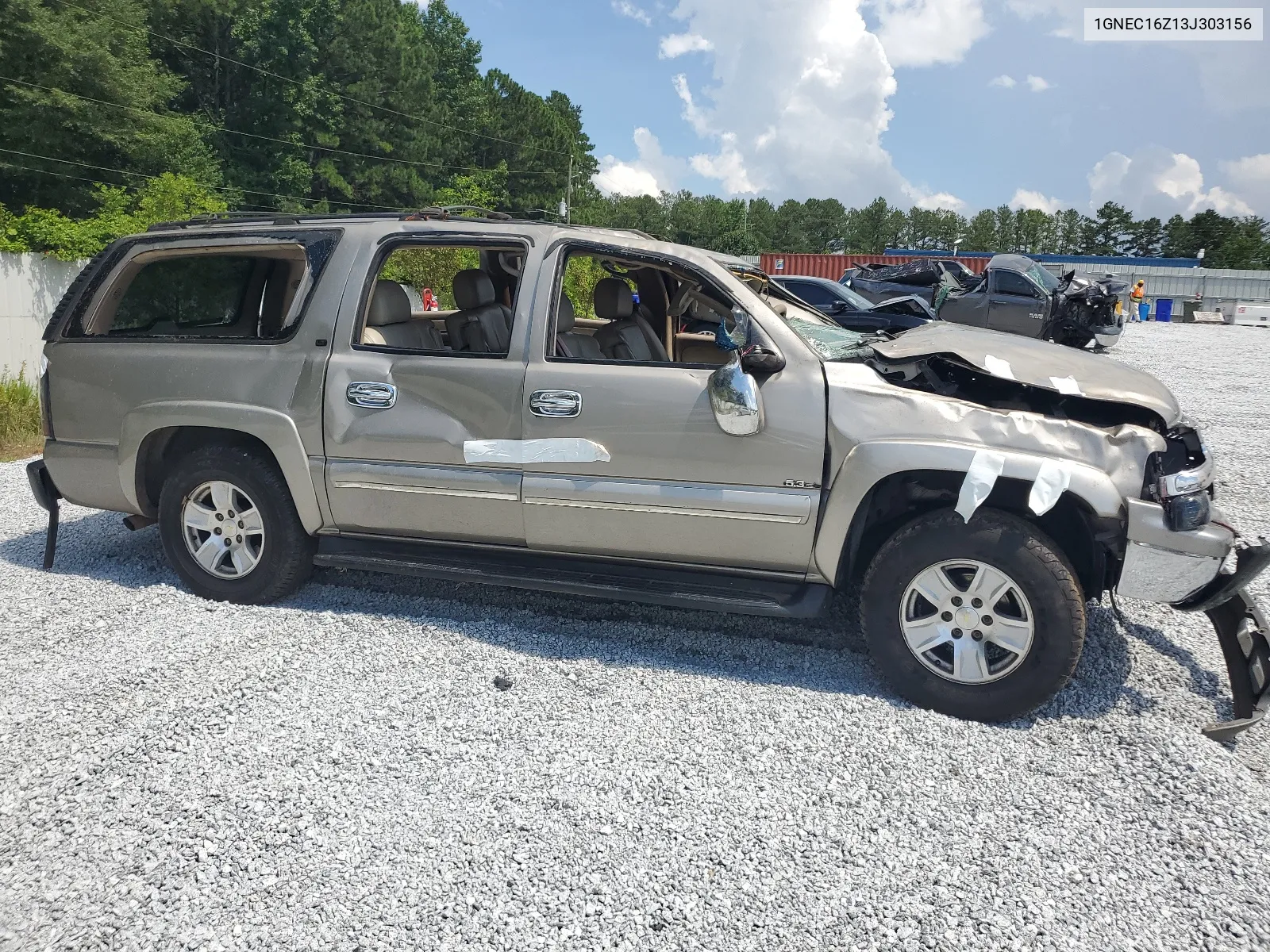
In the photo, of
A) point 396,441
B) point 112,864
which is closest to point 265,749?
point 112,864

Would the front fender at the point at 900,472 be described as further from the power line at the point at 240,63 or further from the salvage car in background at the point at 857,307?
the power line at the point at 240,63

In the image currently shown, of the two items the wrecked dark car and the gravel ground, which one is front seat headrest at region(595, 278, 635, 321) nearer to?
the gravel ground

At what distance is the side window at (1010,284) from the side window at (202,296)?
13.6 m

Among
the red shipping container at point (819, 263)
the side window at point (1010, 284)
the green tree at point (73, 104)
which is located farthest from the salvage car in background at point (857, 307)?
the red shipping container at point (819, 263)

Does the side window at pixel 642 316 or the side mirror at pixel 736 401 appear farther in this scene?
the side window at pixel 642 316

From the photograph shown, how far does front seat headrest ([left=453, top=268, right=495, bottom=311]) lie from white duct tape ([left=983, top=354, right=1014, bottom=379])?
2.71 m

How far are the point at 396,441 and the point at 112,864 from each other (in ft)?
6.67

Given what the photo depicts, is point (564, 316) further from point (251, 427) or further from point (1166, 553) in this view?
point (1166, 553)

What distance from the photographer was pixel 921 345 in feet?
12.1

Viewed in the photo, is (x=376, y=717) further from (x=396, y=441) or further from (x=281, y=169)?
(x=281, y=169)

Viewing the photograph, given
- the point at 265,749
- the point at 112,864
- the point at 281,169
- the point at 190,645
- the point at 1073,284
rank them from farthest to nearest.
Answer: the point at 281,169 < the point at 1073,284 < the point at 190,645 < the point at 265,749 < the point at 112,864

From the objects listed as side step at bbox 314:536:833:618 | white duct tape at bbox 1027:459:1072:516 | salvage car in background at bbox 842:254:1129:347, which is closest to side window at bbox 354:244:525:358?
side step at bbox 314:536:833:618

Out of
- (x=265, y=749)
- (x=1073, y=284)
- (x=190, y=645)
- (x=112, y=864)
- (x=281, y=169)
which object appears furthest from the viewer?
(x=281, y=169)

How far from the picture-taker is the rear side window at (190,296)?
15.7ft
